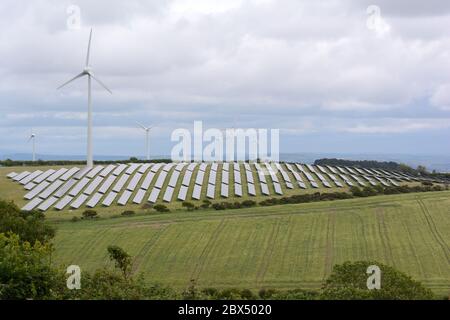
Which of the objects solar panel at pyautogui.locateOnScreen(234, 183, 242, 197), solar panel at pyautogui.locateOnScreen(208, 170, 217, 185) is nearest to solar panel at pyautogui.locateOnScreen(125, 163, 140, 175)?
solar panel at pyautogui.locateOnScreen(208, 170, 217, 185)

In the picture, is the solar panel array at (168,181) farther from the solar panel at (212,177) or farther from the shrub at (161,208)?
the shrub at (161,208)

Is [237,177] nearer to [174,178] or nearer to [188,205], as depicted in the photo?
[174,178]

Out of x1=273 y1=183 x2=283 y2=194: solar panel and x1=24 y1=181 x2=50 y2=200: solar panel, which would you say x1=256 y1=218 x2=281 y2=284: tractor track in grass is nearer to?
x1=273 y1=183 x2=283 y2=194: solar panel

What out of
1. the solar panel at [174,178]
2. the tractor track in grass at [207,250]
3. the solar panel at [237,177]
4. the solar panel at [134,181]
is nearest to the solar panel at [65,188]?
the solar panel at [134,181]

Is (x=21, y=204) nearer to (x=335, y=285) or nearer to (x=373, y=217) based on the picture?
(x=373, y=217)

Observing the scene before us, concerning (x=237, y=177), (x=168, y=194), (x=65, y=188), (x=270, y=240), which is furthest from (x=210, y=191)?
(x=270, y=240)
